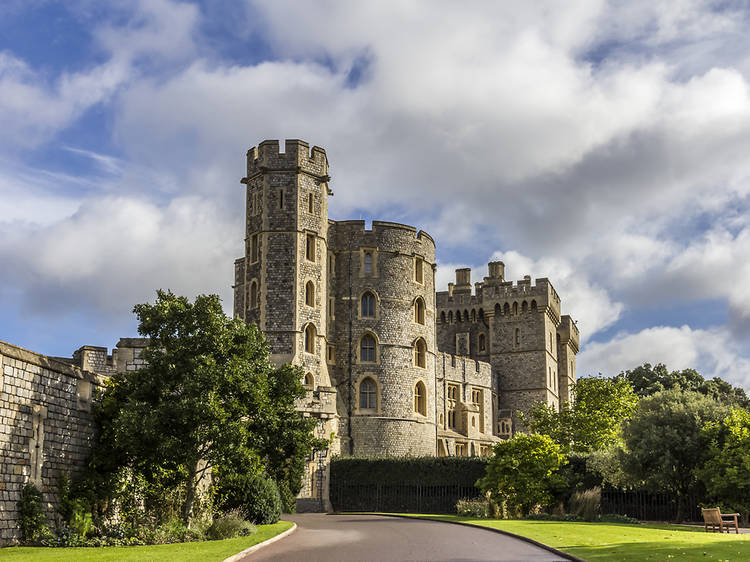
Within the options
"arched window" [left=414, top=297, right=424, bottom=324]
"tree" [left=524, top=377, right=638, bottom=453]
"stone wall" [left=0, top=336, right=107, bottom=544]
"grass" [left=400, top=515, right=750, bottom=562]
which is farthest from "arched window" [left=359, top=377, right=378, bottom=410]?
"stone wall" [left=0, top=336, right=107, bottom=544]

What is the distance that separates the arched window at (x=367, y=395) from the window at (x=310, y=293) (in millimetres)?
5726

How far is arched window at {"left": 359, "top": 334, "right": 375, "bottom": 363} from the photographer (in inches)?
1783

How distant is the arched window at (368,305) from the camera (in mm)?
45688

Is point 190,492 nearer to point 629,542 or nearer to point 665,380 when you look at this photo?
point 629,542

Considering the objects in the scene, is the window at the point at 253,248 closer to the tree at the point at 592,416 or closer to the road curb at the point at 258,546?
the tree at the point at 592,416

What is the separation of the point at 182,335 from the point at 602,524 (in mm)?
14295

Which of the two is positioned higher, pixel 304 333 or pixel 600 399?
pixel 304 333

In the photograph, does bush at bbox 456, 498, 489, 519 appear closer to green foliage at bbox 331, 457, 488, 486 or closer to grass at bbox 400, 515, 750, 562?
green foliage at bbox 331, 457, 488, 486

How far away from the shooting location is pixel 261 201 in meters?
42.3

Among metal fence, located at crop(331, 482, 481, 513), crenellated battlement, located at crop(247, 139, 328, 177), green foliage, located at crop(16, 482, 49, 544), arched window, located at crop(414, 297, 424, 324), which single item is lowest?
metal fence, located at crop(331, 482, 481, 513)

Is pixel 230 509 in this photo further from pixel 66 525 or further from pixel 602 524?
pixel 602 524

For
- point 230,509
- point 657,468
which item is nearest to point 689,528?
point 657,468

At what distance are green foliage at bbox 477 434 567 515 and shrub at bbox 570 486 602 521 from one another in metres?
→ 0.71

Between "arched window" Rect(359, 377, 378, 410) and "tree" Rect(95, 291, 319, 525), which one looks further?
"arched window" Rect(359, 377, 378, 410)
